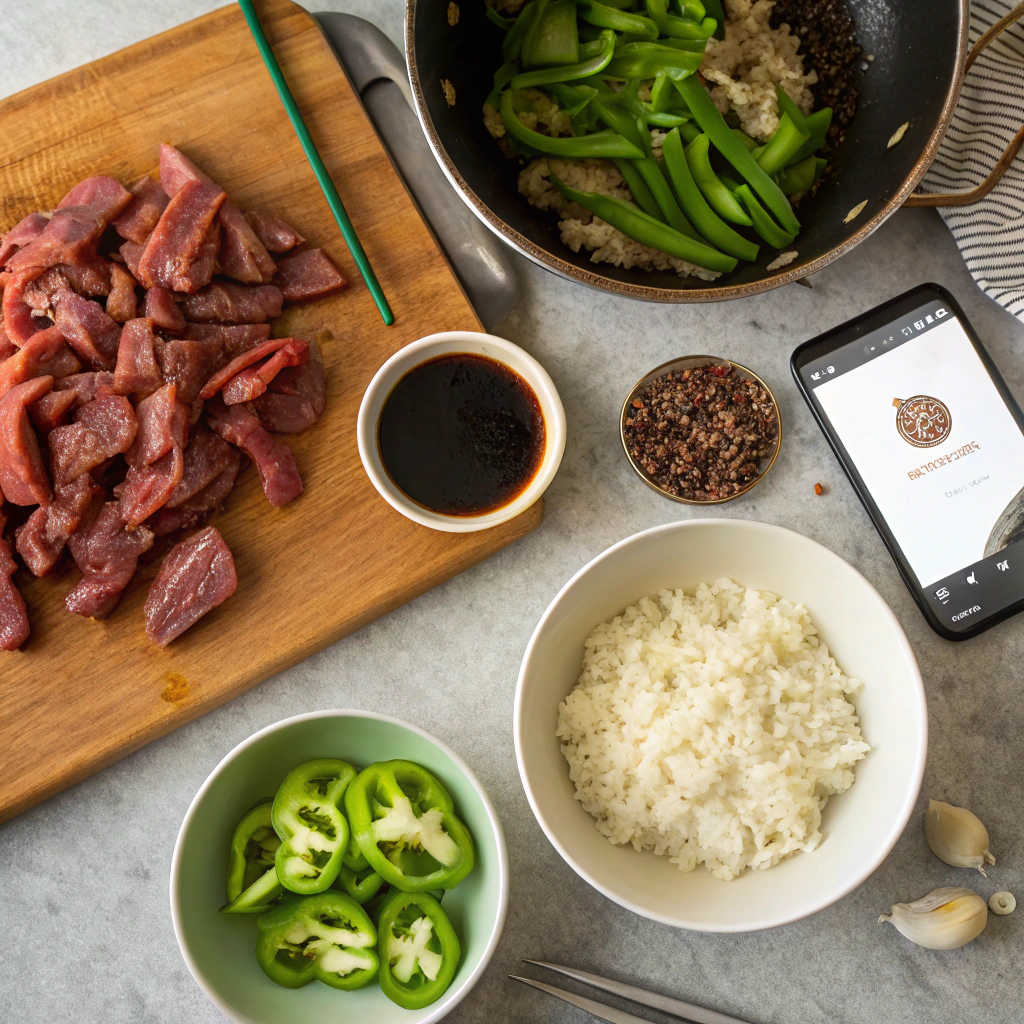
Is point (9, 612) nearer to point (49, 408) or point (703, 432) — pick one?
point (49, 408)

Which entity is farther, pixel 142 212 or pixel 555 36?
pixel 142 212

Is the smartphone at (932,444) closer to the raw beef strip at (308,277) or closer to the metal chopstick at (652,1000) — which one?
the metal chopstick at (652,1000)

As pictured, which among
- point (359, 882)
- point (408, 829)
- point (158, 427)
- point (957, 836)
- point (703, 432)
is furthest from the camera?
point (703, 432)

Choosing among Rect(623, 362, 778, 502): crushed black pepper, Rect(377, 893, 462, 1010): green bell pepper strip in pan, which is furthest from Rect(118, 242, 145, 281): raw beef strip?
Rect(377, 893, 462, 1010): green bell pepper strip in pan

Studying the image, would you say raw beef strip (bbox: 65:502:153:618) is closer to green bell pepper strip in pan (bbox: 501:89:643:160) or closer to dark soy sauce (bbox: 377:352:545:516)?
dark soy sauce (bbox: 377:352:545:516)

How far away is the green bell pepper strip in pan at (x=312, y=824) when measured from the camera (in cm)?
154

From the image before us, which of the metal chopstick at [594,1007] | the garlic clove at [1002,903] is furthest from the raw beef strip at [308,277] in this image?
the garlic clove at [1002,903]

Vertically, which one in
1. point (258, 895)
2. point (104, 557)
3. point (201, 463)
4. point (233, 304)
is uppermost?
point (233, 304)

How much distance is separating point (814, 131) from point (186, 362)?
1490 millimetres

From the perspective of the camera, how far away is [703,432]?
195 cm

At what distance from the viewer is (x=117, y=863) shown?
1917mm

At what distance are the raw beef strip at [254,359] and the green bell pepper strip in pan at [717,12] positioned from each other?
1156mm

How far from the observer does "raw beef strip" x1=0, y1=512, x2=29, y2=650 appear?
5.79 ft

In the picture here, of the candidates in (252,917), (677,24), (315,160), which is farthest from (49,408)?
(677,24)
